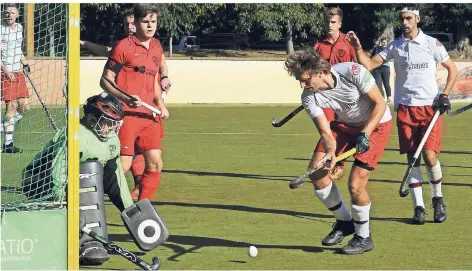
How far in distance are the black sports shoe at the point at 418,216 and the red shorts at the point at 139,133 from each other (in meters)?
2.25

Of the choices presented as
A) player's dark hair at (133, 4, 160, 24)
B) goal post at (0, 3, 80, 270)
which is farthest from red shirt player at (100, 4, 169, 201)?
goal post at (0, 3, 80, 270)

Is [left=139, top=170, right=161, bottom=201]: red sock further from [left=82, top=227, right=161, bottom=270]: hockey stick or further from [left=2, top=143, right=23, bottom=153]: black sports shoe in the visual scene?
[left=2, top=143, right=23, bottom=153]: black sports shoe

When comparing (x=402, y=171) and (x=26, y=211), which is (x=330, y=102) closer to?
(x=26, y=211)

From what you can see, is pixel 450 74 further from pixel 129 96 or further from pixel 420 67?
pixel 129 96

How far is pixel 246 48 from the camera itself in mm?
49094

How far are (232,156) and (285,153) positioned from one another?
86 centimetres

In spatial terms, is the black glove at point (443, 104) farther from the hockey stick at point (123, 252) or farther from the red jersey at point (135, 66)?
the hockey stick at point (123, 252)

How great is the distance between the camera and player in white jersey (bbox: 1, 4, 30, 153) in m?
8.56

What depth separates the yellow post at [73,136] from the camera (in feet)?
20.7

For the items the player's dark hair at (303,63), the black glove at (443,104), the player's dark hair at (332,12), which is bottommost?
the black glove at (443,104)

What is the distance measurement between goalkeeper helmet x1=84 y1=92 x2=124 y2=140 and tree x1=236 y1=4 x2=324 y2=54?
109 ft

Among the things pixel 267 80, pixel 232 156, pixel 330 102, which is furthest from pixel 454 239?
pixel 267 80

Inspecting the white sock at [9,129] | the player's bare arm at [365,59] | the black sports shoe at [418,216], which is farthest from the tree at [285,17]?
the black sports shoe at [418,216]

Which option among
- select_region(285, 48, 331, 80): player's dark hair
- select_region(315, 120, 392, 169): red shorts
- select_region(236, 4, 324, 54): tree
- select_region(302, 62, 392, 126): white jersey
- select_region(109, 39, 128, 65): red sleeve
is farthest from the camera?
select_region(236, 4, 324, 54): tree
